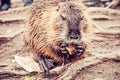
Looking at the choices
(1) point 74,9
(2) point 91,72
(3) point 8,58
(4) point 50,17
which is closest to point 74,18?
(1) point 74,9

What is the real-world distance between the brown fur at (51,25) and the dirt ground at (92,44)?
0.78 feet

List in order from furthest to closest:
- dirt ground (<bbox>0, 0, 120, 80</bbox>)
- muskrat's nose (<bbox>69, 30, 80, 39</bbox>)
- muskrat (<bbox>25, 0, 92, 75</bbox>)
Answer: dirt ground (<bbox>0, 0, 120, 80</bbox>) → muskrat (<bbox>25, 0, 92, 75</bbox>) → muskrat's nose (<bbox>69, 30, 80, 39</bbox>)

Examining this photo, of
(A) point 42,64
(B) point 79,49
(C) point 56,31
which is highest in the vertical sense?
(C) point 56,31

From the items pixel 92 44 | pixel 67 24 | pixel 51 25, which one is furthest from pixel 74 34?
pixel 92 44

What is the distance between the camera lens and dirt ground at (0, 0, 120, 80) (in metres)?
3.32

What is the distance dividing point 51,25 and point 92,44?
2.79ft

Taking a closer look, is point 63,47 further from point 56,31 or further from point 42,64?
point 42,64

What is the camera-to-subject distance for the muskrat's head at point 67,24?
2.95 m

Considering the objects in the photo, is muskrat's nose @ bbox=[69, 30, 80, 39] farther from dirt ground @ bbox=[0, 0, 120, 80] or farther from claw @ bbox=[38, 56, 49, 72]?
claw @ bbox=[38, 56, 49, 72]

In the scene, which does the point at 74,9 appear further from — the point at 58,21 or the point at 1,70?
the point at 1,70

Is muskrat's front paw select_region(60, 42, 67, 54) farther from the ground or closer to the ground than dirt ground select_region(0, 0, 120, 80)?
farther from the ground

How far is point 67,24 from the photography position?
9.79 feet

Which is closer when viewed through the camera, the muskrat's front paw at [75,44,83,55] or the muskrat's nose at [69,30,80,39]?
the muskrat's nose at [69,30,80,39]

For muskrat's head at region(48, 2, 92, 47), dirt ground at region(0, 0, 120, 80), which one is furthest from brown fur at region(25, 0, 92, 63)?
dirt ground at region(0, 0, 120, 80)
